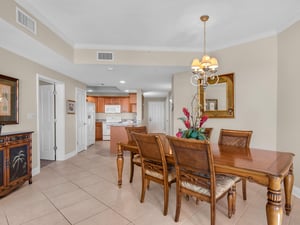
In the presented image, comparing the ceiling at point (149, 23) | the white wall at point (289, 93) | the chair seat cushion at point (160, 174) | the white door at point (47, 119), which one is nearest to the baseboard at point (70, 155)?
the white door at point (47, 119)

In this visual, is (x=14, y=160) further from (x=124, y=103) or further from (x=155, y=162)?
(x=124, y=103)

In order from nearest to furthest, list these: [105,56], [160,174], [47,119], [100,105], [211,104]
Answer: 1. [160,174]
2. [105,56]
3. [211,104]
4. [47,119]
5. [100,105]

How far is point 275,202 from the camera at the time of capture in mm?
1250

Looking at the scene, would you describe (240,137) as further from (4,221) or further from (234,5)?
(4,221)

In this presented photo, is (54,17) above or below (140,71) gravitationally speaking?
above

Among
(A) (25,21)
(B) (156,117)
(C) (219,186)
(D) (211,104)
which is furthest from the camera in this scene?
(B) (156,117)

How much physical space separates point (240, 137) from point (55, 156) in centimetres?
428

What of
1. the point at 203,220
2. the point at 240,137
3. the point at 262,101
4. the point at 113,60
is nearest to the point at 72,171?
the point at 113,60

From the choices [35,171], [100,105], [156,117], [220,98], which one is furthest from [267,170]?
[156,117]

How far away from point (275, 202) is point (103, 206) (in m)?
1.85

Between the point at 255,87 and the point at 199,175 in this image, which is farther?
the point at 255,87

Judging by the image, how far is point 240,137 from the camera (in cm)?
236

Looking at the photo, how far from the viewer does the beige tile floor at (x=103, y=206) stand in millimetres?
1822

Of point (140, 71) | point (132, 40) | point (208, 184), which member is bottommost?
point (208, 184)
